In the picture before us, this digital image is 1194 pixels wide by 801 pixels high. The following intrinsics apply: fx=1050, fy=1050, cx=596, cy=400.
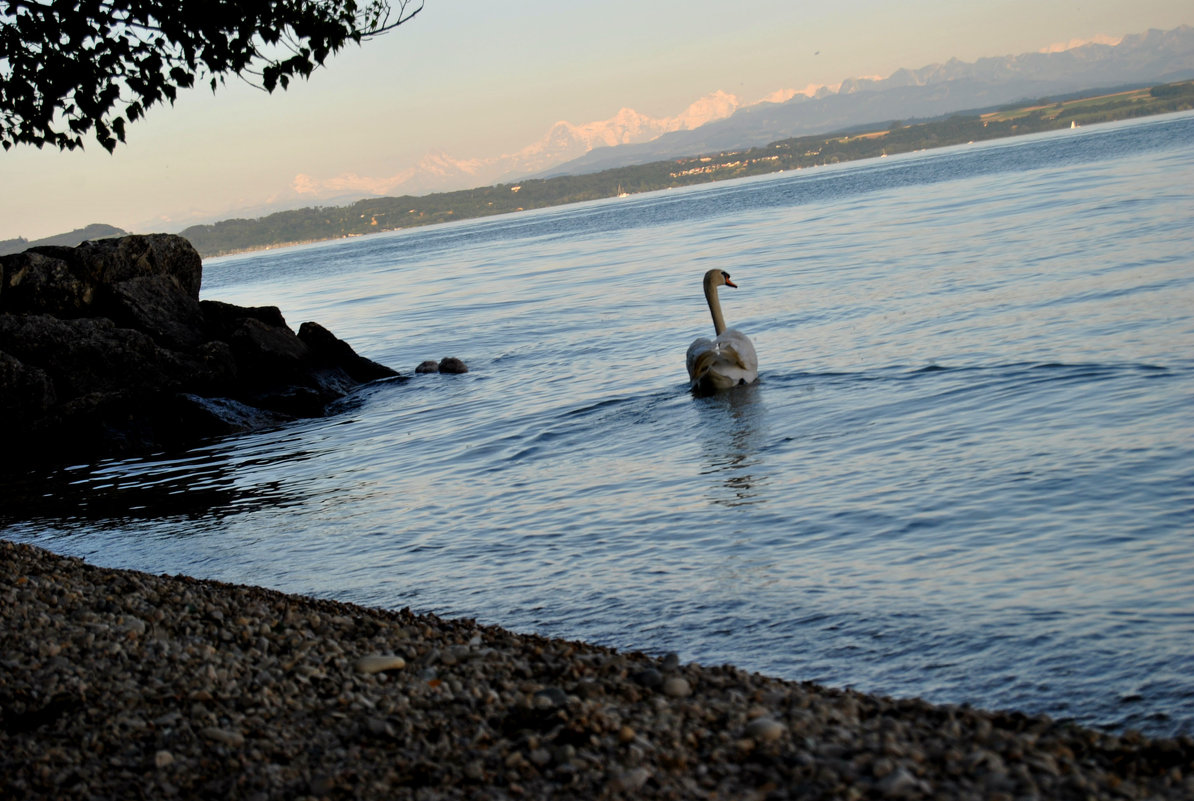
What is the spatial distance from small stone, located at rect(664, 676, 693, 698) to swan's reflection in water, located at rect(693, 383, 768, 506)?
5275 millimetres

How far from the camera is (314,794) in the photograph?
4.64 metres

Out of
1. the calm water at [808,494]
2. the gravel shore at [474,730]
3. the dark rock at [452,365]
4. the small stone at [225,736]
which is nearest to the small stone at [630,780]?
the gravel shore at [474,730]

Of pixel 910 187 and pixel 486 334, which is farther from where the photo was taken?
pixel 910 187

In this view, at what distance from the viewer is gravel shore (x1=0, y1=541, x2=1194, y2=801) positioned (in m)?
4.43

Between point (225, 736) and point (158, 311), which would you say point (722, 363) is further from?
point (158, 311)

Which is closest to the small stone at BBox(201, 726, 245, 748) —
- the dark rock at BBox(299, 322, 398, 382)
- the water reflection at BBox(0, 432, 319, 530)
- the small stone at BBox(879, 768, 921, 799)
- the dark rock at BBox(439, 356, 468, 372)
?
the small stone at BBox(879, 768, 921, 799)

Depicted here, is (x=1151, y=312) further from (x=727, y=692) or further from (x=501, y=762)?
(x=501, y=762)

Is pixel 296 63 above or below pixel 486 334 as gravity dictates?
above

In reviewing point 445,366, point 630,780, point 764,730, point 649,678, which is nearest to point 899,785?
point 764,730

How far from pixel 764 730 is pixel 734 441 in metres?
9.28

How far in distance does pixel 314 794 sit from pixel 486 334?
28.0m

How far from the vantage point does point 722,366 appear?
17.5 meters

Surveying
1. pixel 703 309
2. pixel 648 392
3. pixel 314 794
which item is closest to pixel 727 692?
pixel 314 794

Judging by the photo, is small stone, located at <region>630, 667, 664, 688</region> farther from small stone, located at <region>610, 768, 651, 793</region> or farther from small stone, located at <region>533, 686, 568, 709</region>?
small stone, located at <region>610, 768, 651, 793</region>
